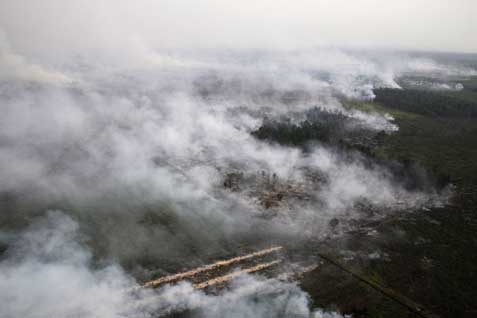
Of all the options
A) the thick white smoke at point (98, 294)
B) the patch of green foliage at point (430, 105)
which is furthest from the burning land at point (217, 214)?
the patch of green foliage at point (430, 105)

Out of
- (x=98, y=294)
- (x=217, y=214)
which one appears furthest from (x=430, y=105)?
A: (x=98, y=294)

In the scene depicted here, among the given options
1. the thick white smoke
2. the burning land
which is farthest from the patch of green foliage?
the thick white smoke

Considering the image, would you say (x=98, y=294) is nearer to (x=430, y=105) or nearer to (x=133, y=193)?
(x=133, y=193)

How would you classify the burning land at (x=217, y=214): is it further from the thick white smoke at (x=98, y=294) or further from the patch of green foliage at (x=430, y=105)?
the patch of green foliage at (x=430, y=105)

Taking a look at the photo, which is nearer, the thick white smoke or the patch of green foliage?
the thick white smoke

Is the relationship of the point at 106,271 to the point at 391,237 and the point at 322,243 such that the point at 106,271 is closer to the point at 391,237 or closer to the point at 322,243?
the point at 322,243

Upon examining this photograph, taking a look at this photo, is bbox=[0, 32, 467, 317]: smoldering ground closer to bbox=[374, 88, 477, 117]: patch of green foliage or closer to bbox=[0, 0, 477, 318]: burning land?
bbox=[0, 0, 477, 318]: burning land

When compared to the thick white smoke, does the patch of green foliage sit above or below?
above

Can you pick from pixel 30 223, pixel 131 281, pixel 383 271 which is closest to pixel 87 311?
pixel 131 281

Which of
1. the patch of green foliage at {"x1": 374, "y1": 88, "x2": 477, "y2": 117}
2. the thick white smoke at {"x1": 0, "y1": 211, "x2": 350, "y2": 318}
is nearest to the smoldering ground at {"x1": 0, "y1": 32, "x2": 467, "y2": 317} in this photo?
the thick white smoke at {"x1": 0, "y1": 211, "x2": 350, "y2": 318}
